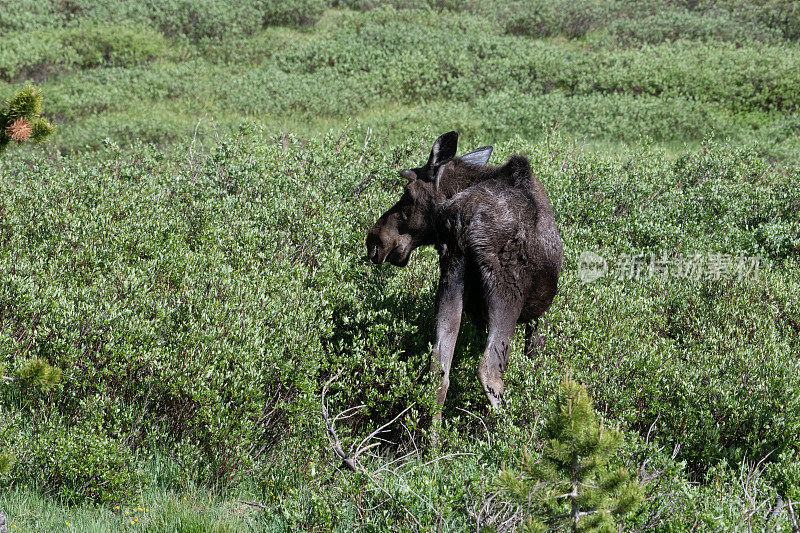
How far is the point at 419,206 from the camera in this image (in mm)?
5816

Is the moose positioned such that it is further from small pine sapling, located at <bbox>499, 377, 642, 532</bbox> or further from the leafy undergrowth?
small pine sapling, located at <bbox>499, 377, 642, 532</bbox>

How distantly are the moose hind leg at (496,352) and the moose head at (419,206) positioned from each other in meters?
0.98

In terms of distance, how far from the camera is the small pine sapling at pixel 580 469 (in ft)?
10.1

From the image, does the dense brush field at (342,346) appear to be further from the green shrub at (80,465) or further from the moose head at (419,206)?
the moose head at (419,206)

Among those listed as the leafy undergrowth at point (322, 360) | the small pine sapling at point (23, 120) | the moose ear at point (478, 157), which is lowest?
the leafy undergrowth at point (322, 360)

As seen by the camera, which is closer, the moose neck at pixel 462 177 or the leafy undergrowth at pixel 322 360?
the leafy undergrowth at pixel 322 360

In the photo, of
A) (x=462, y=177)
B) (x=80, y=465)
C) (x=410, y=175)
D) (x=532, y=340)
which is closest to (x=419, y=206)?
(x=410, y=175)

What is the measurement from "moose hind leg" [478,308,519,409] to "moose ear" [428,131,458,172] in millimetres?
1356

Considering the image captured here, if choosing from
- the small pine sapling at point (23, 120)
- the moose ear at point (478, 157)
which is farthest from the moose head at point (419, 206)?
the small pine sapling at point (23, 120)

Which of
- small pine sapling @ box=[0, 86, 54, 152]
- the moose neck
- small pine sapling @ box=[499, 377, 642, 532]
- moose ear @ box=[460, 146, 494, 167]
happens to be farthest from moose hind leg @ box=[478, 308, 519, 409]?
small pine sapling @ box=[0, 86, 54, 152]

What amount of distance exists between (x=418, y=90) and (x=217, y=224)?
15.3 m

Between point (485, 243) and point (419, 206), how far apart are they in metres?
0.78

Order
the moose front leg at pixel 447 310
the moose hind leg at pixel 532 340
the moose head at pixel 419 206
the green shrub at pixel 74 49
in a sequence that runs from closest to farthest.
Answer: the moose front leg at pixel 447 310 → the moose head at pixel 419 206 → the moose hind leg at pixel 532 340 → the green shrub at pixel 74 49

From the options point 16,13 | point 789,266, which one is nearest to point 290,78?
point 16,13
